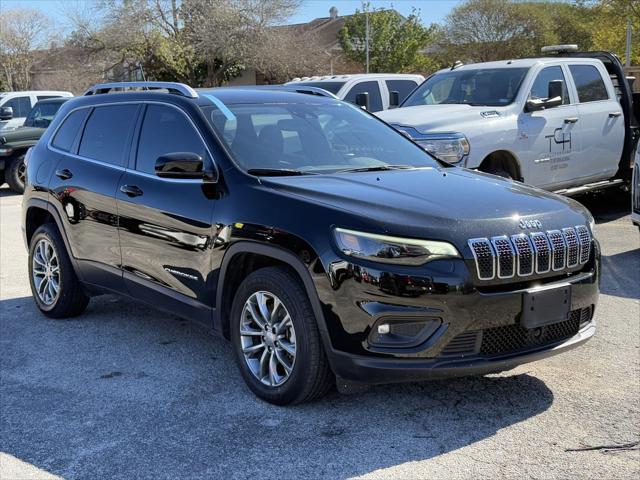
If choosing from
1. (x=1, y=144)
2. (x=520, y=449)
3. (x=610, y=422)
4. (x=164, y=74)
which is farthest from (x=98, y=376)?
(x=164, y=74)

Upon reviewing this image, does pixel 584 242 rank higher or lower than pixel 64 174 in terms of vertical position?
lower

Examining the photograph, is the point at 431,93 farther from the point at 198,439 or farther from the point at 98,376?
the point at 198,439

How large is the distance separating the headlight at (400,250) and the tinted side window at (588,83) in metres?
6.64

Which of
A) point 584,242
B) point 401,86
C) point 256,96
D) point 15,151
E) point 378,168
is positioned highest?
point 256,96

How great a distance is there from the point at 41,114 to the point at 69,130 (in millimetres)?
11218

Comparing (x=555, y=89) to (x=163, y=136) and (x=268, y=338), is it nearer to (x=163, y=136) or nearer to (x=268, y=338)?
(x=163, y=136)

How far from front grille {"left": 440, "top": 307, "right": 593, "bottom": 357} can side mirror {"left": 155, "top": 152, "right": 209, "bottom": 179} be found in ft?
5.80

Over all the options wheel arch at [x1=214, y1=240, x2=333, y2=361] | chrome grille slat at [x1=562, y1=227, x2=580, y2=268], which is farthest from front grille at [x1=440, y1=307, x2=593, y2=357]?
wheel arch at [x1=214, y1=240, x2=333, y2=361]

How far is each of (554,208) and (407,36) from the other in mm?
40452

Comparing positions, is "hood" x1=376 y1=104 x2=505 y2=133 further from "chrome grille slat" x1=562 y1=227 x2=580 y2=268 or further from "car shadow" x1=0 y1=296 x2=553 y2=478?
"chrome grille slat" x1=562 y1=227 x2=580 y2=268

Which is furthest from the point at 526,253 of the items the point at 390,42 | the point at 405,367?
the point at 390,42

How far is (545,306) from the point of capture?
13.0ft

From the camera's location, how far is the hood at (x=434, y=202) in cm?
387

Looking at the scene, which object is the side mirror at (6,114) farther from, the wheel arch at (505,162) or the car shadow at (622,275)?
the car shadow at (622,275)
